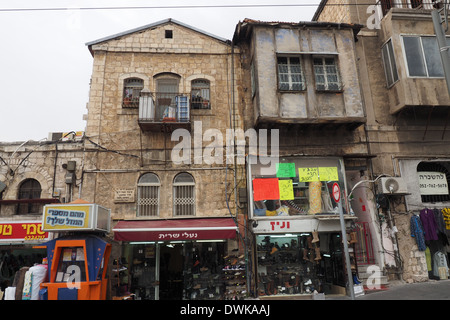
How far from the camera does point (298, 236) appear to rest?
39.8ft

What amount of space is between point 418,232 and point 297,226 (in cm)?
482

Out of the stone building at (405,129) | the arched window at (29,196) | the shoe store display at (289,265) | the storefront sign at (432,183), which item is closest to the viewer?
the shoe store display at (289,265)

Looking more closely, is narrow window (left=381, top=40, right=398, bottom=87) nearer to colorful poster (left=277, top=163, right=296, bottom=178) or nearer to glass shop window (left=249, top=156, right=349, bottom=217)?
glass shop window (left=249, top=156, right=349, bottom=217)

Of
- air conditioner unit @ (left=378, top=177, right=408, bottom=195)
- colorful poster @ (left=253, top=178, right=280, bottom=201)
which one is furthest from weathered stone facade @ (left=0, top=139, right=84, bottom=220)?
air conditioner unit @ (left=378, top=177, right=408, bottom=195)

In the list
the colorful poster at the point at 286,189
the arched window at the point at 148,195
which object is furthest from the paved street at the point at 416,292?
the arched window at the point at 148,195

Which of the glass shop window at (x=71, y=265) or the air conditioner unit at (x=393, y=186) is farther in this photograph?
the air conditioner unit at (x=393, y=186)

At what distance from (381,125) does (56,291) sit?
527 inches

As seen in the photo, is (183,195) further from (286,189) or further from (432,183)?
(432,183)

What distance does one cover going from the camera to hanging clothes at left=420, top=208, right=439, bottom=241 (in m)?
12.2

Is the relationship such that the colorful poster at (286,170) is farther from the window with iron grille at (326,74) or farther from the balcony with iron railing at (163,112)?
the balcony with iron railing at (163,112)

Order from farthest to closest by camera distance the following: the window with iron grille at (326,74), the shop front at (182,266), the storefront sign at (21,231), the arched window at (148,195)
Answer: the window with iron grille at (326,74)
the arched window at (148,195)
the shop front at (182,266)
the storefront sign at (21,231)

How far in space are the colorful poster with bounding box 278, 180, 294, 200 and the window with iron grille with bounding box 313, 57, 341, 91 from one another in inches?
159

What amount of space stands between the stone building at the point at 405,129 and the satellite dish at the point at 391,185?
1.5 inches

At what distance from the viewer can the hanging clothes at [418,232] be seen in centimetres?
1218
